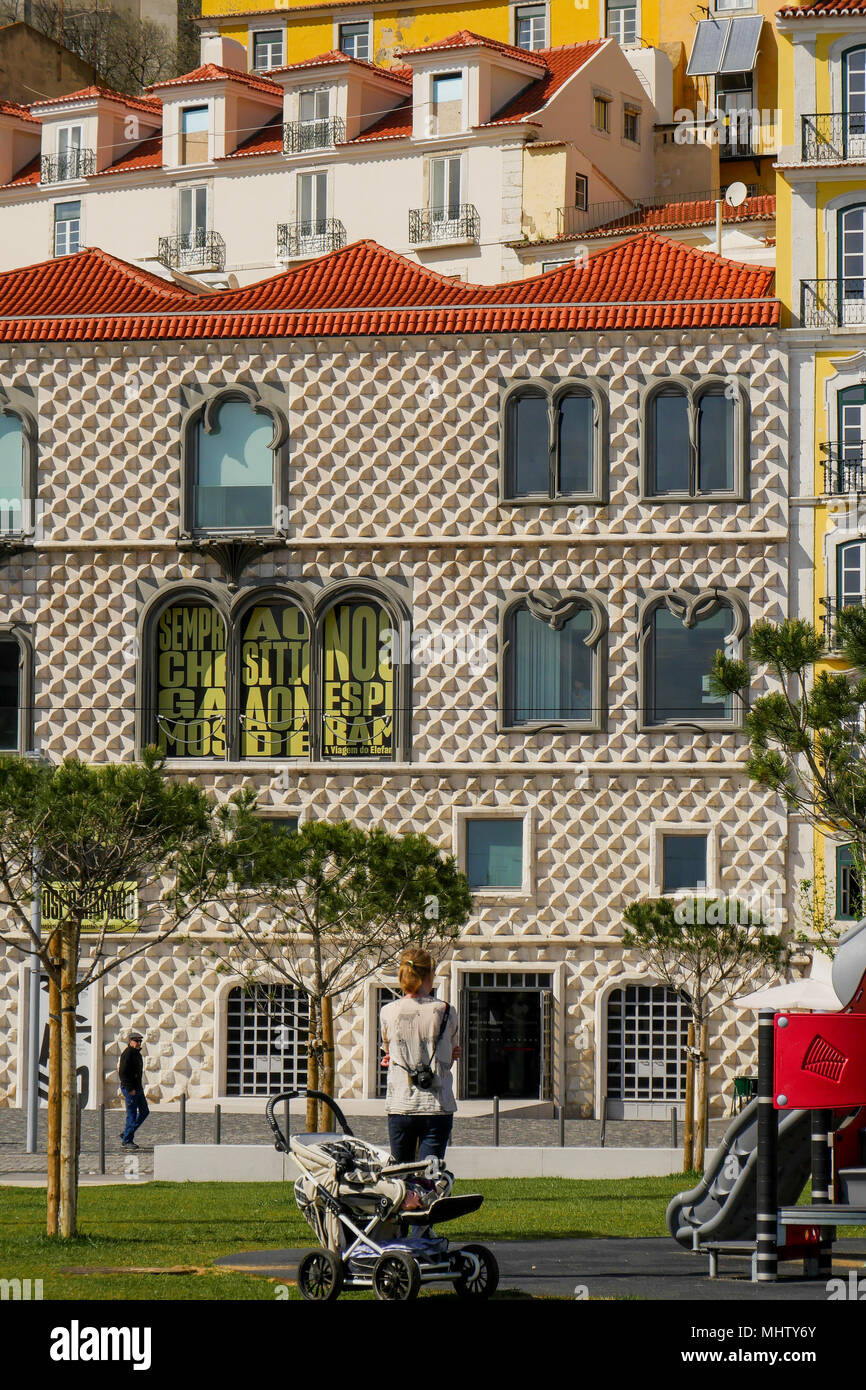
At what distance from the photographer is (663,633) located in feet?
136

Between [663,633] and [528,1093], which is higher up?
[663,633]

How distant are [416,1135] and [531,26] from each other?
54885mm

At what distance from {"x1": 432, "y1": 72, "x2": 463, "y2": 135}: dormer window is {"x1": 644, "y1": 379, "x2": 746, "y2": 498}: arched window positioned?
1835 centimetres

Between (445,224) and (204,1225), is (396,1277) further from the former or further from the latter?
(445,224)

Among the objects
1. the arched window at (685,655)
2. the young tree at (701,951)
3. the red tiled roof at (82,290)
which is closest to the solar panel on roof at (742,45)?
the red tiled roof at (82,290)

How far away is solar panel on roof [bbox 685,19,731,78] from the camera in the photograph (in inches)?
2402

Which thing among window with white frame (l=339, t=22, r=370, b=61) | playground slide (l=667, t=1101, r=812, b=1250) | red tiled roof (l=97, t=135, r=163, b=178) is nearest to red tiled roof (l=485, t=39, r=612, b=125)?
window with white frame (l=339, t=22, r=370, b=61)

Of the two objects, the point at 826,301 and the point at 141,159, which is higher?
the point at 141,159

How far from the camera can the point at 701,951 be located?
114 ft

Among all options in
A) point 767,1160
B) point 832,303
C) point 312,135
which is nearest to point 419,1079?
point 767,1160

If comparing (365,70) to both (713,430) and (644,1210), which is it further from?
(644,1210)

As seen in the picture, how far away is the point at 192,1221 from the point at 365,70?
44501mm
